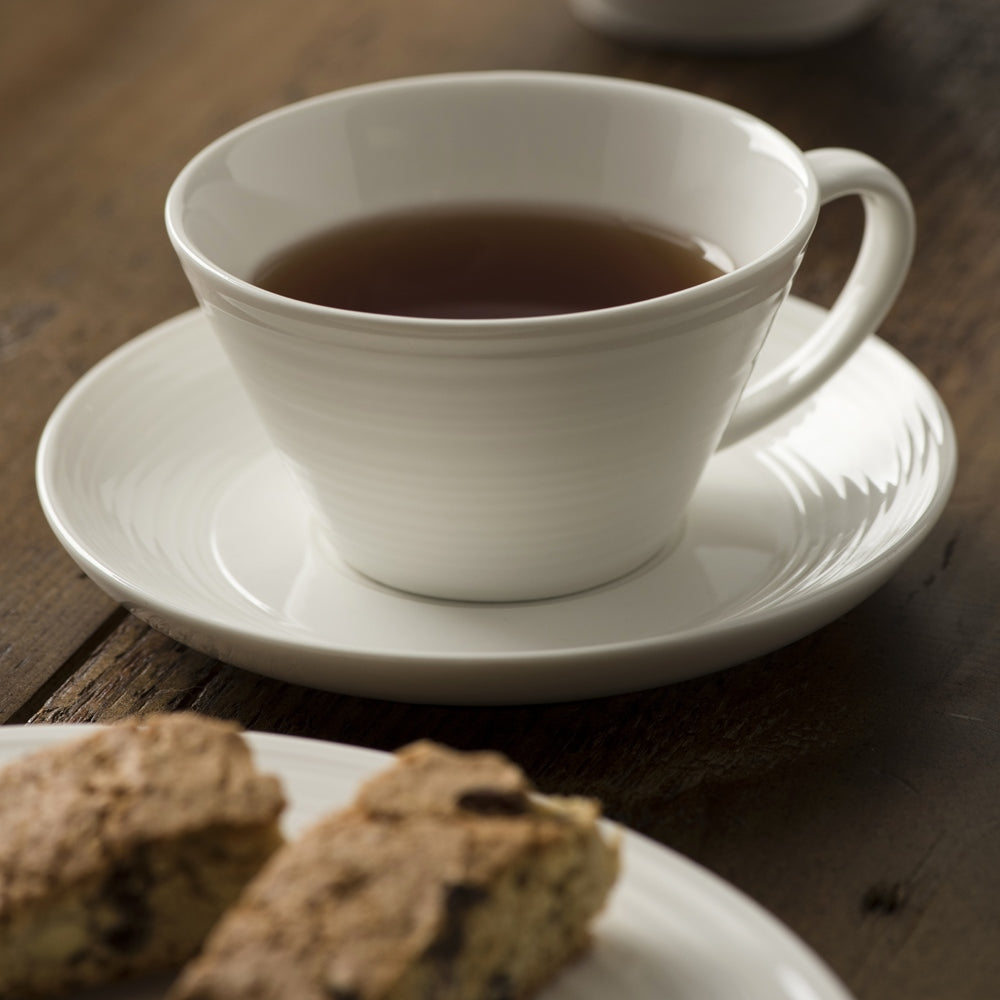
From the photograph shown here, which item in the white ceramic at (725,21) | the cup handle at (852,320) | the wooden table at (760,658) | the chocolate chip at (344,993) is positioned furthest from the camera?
the white ceramic at (725,21)

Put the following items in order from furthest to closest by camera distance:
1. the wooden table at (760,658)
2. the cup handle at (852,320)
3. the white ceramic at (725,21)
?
the white ceramic at (725,21)
the cup handle at (852,320)
the wooden table at (760,658)

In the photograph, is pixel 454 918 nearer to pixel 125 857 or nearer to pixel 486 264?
pixel 125 857

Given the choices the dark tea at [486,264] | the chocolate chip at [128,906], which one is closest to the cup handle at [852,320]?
the dark tea at [486,264]

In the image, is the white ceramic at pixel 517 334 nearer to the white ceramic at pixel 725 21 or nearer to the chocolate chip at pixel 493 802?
the chocolate chip at pixel 493 802

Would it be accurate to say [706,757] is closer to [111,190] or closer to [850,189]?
[850,189]

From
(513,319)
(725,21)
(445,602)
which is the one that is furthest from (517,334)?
(725,21)

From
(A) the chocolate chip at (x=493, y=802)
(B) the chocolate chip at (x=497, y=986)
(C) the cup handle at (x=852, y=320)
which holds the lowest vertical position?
(C) the cup handle at (x=852, y=320)

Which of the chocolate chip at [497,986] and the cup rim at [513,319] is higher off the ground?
the cup rim at [513,319]
